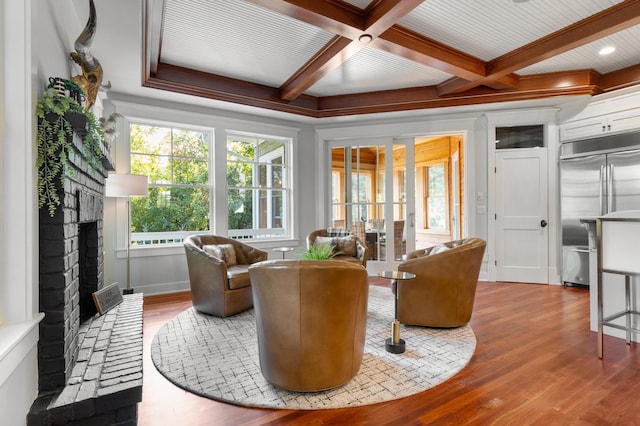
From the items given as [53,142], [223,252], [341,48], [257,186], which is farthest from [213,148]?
[53,142]

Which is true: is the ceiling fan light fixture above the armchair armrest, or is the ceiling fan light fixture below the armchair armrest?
above

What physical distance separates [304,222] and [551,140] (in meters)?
4.06

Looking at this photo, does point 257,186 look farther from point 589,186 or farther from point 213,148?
point 589,186

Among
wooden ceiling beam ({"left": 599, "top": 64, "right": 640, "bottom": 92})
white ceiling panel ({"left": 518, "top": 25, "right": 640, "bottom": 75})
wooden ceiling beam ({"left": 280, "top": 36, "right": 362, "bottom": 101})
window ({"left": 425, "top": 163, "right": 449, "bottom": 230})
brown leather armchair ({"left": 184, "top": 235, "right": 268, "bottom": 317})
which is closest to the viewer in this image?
brown leather armchair ({"left": 184, "top": 235, "right": 268, "bottom": 317})

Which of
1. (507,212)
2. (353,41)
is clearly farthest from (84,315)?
(507,212)

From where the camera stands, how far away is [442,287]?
2.96m

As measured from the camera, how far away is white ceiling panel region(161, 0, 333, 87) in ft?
9.90

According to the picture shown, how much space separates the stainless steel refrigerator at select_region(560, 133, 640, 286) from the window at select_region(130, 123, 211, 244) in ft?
17.1

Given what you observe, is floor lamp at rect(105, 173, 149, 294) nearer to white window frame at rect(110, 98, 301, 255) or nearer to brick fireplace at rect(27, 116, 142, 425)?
white window frame at rect(110, 98, 301, 255)

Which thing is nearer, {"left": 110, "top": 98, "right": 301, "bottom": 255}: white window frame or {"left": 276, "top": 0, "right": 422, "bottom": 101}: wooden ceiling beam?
{"left": 276, "top": 0, "right": 422, "bottom": 101}: wooden ceiling beam

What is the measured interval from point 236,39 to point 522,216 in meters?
4.75

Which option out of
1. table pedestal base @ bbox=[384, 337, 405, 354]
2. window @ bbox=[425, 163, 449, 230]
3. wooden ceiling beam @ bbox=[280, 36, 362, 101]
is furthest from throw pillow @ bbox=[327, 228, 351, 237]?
window @ bbox=[425, 163, 449, 230]

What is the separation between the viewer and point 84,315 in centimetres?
260

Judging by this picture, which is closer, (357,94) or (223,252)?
(223,252)
